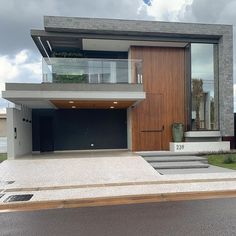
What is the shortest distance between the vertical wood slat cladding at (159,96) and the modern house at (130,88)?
6 centimetres

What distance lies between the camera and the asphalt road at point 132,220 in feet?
16.8

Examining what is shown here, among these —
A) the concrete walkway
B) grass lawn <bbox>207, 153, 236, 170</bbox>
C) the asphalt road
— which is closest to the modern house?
grass lawn <bbox>207, 153, 236, 170</bbox>

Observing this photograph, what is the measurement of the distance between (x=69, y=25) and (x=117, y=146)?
780cm

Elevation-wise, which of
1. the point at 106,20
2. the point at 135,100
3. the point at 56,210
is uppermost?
the point at 106,20

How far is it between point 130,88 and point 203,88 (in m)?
5.14

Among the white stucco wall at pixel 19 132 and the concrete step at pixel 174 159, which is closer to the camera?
the concrete step at pixel 174 159

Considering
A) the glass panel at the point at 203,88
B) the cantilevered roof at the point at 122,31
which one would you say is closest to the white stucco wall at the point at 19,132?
the cantilevered roof at the point at 122,31

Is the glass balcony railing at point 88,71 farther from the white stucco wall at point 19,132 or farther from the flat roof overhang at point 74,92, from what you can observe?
the white stucco wall at point 19,132

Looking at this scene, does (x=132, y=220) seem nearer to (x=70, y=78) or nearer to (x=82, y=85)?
(x=82, y=85)

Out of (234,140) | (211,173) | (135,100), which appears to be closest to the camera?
(211,173)

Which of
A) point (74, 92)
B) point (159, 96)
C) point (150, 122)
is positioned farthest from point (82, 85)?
point (159, 96)

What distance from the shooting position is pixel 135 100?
48.8ft

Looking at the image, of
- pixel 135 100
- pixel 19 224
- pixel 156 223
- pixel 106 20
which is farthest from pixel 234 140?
pixel 19 224

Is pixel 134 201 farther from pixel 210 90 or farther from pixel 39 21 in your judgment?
pixel 39 21
